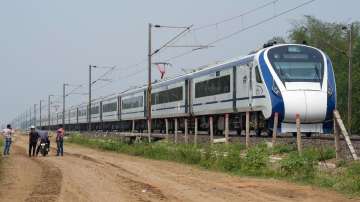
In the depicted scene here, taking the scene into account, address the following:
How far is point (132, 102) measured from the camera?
52906 mm

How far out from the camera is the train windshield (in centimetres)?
2498

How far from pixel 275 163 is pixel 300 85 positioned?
7.75 metres

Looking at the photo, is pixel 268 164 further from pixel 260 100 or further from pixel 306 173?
pixel 260 100

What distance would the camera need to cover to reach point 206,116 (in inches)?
1364

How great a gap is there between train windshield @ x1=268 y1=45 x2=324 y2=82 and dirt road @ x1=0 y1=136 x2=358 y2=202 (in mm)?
6838

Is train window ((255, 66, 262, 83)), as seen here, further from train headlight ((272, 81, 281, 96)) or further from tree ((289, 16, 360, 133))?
tree ((289, 16, 360, 133))

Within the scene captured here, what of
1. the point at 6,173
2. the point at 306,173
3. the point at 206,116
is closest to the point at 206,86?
the point at 206,116

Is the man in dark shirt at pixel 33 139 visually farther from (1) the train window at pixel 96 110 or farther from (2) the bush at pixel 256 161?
(1) the train window at pixel 96 110

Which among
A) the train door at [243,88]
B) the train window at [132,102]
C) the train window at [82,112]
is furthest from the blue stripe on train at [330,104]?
the train window at [82,112]

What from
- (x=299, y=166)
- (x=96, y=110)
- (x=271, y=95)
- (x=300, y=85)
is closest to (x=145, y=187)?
(x=299, y=166)

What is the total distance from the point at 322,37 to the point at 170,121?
3208cm

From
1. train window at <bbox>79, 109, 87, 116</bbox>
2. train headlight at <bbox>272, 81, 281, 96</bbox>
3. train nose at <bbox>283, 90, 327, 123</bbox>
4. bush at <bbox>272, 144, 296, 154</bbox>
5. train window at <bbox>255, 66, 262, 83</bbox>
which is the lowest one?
bush at <bbox>272, 144, 296, 154</bbox>

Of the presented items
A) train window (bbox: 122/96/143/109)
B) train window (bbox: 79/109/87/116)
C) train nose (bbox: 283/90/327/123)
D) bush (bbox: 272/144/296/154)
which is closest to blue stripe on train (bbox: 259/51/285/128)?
train nose (bbox: 283/90/327/123)

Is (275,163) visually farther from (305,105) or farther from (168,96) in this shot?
(168,96)
